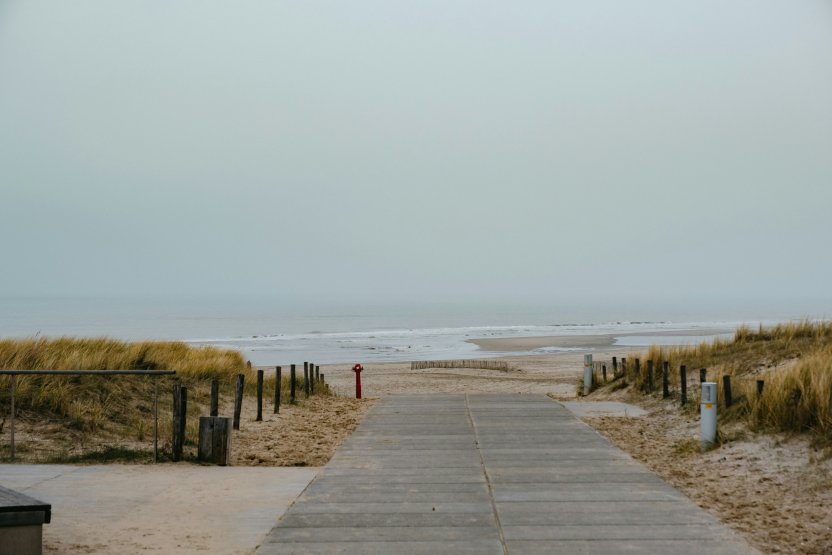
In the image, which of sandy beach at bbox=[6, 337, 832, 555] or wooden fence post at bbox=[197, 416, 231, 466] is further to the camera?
wooden fence post at bbox=[197, 416, 231, 466]

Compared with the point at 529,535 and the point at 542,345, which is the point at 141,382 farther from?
the point at 542,345

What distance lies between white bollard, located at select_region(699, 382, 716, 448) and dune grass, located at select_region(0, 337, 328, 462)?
280 inches

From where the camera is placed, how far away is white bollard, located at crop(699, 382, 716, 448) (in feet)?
34.5

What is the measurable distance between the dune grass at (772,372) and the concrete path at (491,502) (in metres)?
2.13

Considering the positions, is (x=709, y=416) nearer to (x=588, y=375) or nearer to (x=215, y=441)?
(x=215, y=441)

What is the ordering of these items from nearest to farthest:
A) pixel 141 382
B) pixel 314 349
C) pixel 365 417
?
1. pixel 365 417
2. pixel 141 382
3. pixel 314 349

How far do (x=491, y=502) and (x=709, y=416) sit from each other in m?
4.54

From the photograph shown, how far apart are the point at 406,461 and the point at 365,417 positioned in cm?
461

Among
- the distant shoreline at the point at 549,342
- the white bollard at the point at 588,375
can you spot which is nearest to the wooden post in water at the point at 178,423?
the white bollard at the point at 588,375

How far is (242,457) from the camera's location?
34.2 ft

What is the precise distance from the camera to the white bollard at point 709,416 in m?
10.5

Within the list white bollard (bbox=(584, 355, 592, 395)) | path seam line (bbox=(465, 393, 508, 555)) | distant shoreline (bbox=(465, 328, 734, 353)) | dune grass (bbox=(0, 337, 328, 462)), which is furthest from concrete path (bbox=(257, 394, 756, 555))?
distant shoreline (bbox=(465, 328, 734, 353))

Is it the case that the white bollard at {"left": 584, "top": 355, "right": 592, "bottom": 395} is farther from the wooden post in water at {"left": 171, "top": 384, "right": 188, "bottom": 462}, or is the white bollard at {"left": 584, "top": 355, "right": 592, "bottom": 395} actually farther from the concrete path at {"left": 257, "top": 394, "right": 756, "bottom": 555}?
the wooden post in water at {"left": 171, "top": 384, "right": 188, "bottom": 462}

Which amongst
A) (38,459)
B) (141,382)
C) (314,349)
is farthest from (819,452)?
(314,349)
